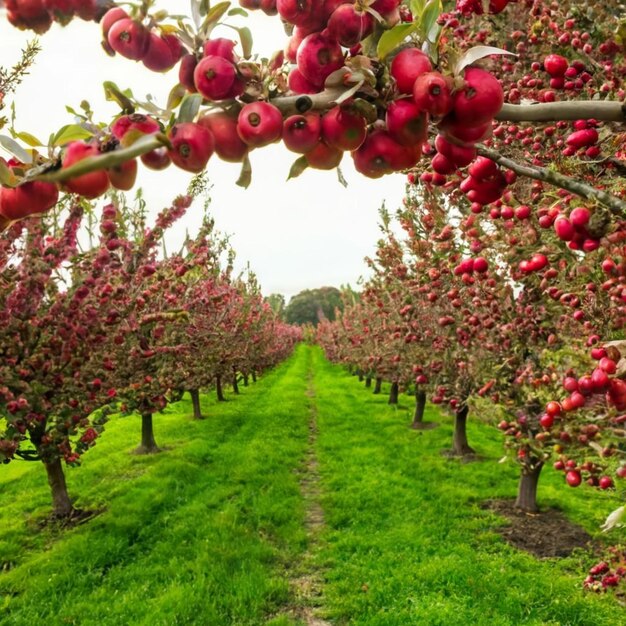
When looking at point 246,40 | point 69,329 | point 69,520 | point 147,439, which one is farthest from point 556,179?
point 147,439

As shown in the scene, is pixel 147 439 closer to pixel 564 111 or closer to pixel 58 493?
pixel 58 493

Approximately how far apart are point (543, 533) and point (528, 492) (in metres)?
1.07

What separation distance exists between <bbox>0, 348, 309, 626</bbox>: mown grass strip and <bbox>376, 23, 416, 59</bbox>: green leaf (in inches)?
245

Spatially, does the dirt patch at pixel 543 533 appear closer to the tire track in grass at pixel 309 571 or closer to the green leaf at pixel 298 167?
the tire track in grass at pixel 309 571

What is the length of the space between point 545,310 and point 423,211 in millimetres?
4284

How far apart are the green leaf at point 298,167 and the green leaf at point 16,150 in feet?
1.70

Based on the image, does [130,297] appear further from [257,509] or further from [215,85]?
[215,85]

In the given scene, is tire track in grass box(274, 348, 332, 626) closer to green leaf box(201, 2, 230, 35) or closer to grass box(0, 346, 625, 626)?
grass box(0, 346, 625, 626)

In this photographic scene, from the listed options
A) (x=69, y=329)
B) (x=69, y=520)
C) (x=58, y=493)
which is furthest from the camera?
(x=58, y=493)

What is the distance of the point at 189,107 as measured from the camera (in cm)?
86

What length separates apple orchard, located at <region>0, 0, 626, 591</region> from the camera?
89cm

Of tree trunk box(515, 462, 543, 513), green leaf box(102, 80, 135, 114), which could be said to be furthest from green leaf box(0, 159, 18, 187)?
tree trunk box(515, 462, 543, 513)

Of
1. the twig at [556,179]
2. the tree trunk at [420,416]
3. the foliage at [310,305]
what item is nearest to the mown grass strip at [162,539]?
the tree trunk at [420,416]

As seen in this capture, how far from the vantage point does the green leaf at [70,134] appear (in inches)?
33.9
